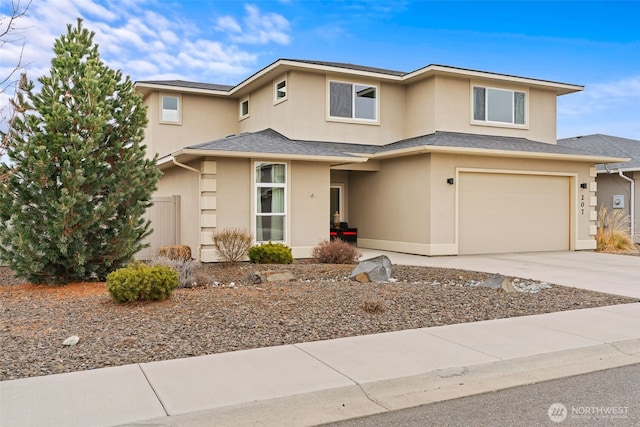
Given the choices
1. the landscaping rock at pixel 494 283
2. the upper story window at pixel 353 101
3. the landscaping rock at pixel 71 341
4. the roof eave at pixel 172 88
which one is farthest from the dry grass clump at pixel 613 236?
the landscaping rock at pixel 71 341

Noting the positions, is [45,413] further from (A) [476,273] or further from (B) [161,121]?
(B) [161,121]

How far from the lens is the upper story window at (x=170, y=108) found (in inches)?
Result: 837

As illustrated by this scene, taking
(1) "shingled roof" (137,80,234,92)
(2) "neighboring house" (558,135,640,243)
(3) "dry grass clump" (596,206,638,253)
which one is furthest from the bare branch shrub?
(2) "neighboring house" (558,135,640,243)

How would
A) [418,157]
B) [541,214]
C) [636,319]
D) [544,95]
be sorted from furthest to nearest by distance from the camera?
[544,95]
[541,214]
[418,157]
[636,319]

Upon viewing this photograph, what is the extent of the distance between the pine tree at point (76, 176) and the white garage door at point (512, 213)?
10259 mm

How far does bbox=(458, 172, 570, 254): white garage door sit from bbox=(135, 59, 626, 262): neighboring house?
40 millimetres

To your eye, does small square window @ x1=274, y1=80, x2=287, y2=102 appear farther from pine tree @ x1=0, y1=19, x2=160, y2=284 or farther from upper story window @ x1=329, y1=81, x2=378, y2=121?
pine tree @ x1=0, y1=19, x2=160, y2=284

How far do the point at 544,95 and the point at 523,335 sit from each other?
1610 cm

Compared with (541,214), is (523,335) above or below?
below

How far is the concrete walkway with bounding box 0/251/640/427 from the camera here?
4.35m

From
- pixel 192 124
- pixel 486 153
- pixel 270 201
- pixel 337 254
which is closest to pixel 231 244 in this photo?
pixel 270 201

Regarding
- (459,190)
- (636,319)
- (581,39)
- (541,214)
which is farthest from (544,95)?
(636,319)

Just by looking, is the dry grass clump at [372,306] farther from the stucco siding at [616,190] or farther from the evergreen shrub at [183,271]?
the stucco siding at [616,190]

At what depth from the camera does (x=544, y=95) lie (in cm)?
2050
